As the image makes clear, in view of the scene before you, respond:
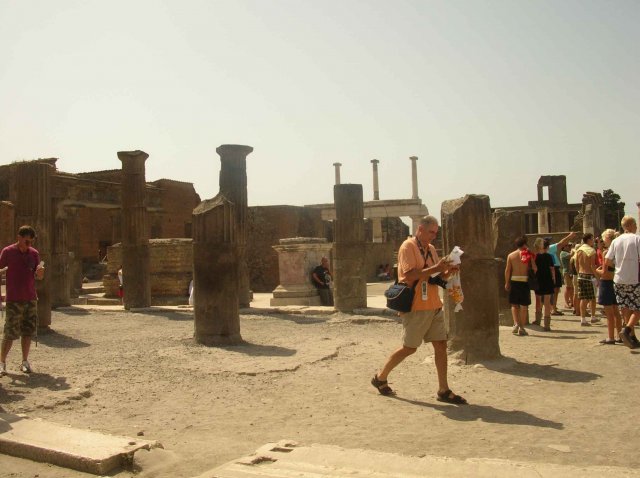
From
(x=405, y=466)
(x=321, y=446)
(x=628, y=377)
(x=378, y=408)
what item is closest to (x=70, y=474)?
(x=321, y=446)

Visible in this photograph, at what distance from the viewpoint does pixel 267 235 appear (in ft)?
95.0

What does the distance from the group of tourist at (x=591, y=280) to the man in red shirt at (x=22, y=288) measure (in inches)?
263

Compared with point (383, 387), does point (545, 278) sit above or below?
above

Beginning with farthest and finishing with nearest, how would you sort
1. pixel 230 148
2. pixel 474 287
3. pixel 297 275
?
pixel 297 275, pixel 230 148, pixel 474 287

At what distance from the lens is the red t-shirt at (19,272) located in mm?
7660

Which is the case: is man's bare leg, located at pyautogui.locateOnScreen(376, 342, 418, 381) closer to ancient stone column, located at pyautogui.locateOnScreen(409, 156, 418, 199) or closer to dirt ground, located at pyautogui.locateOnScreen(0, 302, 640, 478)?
dirt ground, located at pyautogui.locateOnScreen(0, 302, 640, 478)

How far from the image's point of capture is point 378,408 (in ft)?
18.9

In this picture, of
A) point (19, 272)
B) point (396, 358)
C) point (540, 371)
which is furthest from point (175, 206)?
point (396, 358)

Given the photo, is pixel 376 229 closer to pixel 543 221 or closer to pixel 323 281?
pixel 543 221

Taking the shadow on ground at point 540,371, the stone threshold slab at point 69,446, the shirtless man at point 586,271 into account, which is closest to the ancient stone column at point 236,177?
the shirtless man at point 586,271

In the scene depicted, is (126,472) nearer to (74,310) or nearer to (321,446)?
(321,446)

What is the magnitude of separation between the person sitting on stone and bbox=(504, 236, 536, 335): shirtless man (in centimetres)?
747

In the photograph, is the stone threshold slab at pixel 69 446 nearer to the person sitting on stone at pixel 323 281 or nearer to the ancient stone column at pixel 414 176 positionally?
the person sitting on stone at pixel 323 281

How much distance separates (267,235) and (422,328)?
76.4 ft
